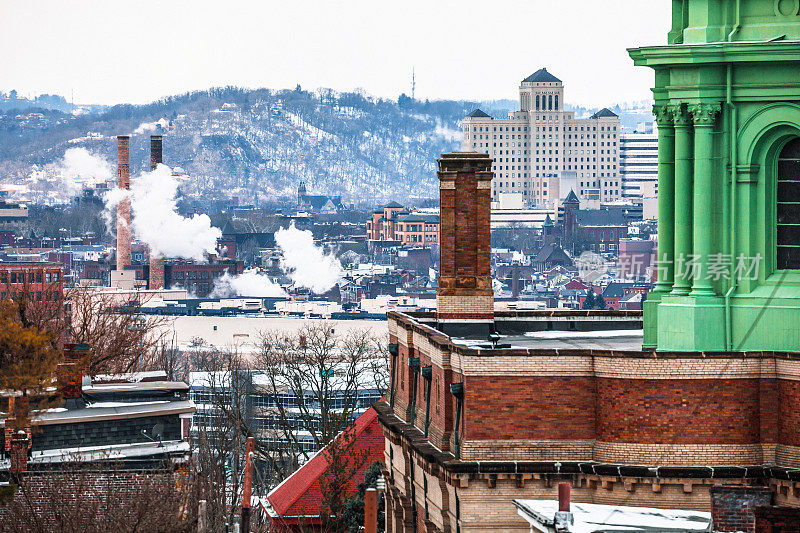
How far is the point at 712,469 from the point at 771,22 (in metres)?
6.94

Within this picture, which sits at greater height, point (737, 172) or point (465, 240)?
point (737, 172)

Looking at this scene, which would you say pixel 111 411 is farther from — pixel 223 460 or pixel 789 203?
pixel 223 460

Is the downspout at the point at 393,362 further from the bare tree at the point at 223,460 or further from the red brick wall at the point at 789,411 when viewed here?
the red brick wall at the point at 789,411

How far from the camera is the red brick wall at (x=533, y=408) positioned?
2656 centimetres

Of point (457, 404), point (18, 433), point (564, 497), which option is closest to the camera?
point (564, 497)

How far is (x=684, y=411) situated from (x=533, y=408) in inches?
82.4

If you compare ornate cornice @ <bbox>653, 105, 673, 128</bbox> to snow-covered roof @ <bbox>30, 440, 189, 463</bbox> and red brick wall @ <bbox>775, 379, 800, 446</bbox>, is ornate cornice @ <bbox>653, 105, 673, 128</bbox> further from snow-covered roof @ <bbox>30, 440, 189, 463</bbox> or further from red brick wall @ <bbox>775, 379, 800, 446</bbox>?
Result: snow-covered roof @ <bbox>30, 440, 189, 463</bbox>

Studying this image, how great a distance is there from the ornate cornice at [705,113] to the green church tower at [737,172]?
0.05 ft

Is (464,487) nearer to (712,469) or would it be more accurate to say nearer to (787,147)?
(712,469)

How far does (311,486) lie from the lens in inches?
1754

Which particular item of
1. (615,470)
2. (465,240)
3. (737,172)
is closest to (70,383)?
(465,240)

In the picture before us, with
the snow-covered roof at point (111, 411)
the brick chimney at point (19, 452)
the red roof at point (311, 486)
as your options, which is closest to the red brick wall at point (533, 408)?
the brick chimney at point (19, 452)

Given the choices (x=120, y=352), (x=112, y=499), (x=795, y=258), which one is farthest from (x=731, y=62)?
(x=120, y=352)

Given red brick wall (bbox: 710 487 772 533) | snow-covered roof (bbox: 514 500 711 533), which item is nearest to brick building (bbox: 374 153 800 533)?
snow-covered roof (bbox: 514 500 711 533)
